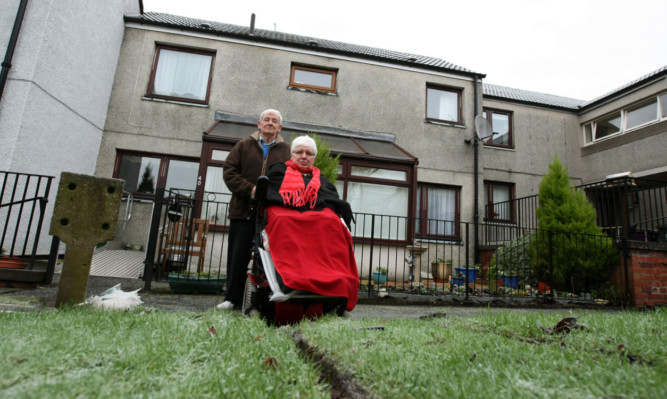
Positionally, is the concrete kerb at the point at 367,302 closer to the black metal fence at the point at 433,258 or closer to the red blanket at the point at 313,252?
the black metal fence at the point at 433,258

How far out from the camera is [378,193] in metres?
9.31

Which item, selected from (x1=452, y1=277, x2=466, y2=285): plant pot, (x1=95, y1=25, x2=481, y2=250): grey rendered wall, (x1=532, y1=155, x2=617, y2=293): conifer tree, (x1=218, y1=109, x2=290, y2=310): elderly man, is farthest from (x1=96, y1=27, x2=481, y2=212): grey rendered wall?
(x1=218, y1=109, x2=290, y2=310): elderly man

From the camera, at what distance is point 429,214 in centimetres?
1077

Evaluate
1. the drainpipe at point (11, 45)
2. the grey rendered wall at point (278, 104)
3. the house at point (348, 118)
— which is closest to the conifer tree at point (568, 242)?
the house at point (348, 118)

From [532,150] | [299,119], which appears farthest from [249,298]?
[532,150]

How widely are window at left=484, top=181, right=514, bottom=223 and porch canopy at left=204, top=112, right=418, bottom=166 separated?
3.97 m

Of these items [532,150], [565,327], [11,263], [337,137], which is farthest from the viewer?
[532,150]

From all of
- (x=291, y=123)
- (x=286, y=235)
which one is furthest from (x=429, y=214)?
(x=286, y=235)

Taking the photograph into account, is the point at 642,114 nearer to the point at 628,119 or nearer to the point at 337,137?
the point at 628,119

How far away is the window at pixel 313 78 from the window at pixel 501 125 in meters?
5.76

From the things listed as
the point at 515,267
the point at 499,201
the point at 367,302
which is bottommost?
the point at 367,302

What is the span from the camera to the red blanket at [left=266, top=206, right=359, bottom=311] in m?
2.62

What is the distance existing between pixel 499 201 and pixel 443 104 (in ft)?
12.6

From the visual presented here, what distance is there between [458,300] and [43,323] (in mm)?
5123
